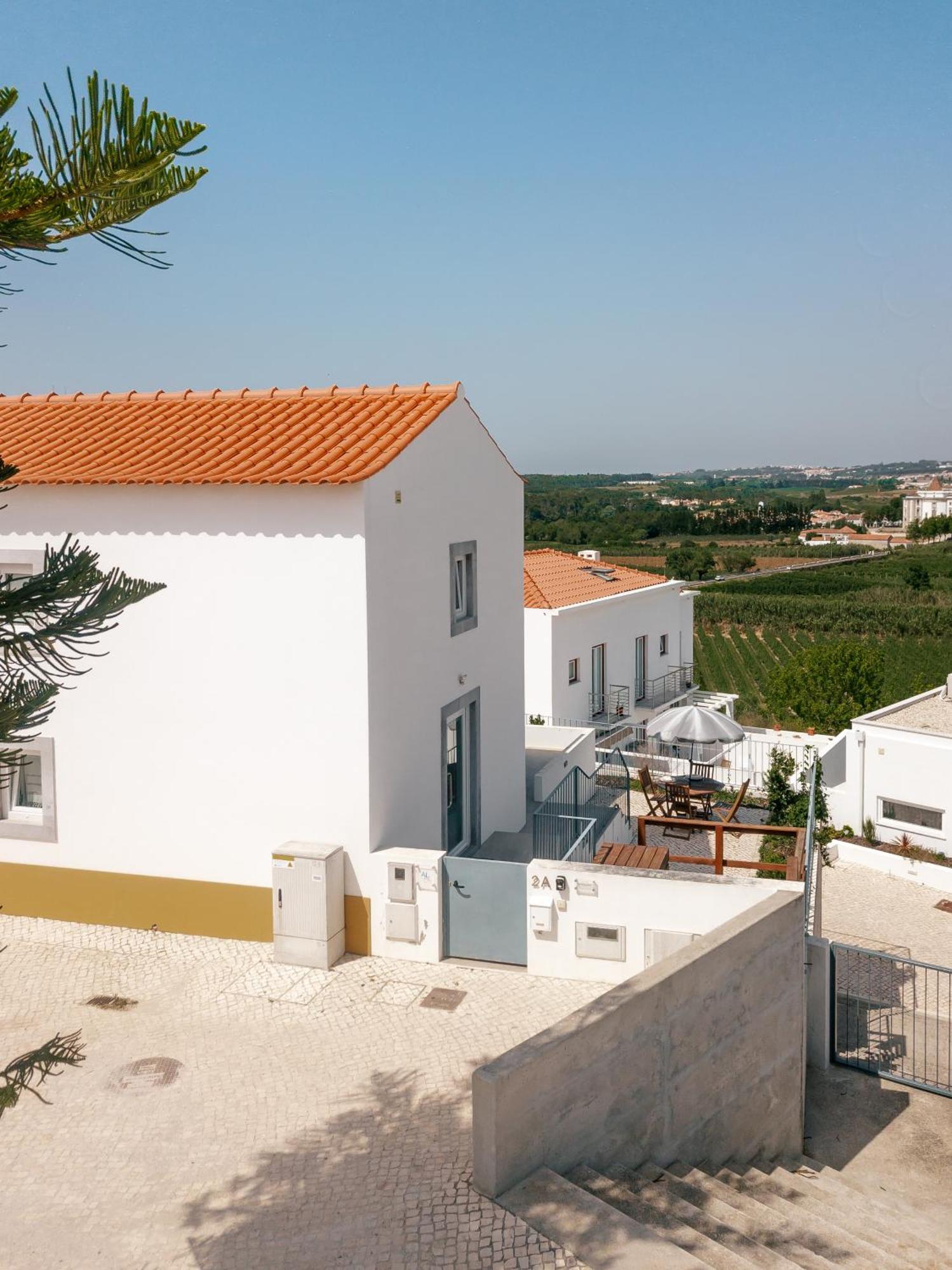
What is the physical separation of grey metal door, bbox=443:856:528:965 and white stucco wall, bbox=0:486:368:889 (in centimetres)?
109

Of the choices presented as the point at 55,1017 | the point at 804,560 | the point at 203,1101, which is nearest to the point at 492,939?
the point at 203,1101

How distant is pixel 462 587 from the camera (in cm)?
1395

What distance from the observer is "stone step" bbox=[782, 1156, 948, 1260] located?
29.0 ft

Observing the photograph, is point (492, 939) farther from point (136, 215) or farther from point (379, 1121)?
point (136, 215)

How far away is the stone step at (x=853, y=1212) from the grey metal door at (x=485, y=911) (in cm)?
311

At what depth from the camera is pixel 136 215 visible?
405 cm

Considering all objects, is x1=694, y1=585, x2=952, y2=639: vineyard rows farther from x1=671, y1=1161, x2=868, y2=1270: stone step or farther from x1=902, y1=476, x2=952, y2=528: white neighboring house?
x1=902, y1=476, x2=952, y2=528: white neighboring house

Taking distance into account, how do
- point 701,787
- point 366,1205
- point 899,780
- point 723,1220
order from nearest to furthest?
point 366,1205, point 723,1220, point 701,787, point 899,780

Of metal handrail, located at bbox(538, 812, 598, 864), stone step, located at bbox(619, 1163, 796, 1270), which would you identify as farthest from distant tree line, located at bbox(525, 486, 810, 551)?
stone step, located at bbox(619, 1163, 796, 1270)

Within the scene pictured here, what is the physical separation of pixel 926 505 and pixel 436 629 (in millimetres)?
178251

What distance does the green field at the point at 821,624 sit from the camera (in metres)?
52.5

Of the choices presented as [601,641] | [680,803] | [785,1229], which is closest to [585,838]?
[680,803]

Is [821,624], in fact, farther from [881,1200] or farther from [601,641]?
[881,1200]

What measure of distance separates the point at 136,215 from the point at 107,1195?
6.24 metres
